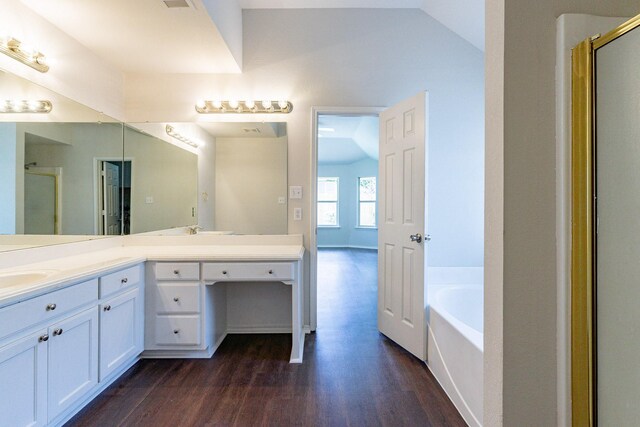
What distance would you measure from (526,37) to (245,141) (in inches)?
93.7

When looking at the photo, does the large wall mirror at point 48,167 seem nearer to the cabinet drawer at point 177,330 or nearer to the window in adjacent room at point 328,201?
the cabinet drawer at point 177,330

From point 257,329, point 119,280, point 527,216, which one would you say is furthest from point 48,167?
point 527,216

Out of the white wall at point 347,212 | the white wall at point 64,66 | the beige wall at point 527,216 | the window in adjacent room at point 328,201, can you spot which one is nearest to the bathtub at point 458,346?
the beige wall at point 527,216

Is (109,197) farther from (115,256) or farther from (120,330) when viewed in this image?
(120,330)

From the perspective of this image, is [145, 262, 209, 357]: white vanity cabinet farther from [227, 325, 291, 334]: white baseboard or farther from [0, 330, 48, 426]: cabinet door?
[0, 330, 48, 426]: cabinet door

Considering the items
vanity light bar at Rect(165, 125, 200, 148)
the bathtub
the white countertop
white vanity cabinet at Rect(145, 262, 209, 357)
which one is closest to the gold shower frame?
the bathtub

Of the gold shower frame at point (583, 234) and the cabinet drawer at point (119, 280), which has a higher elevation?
the gold shower frame at point (583, 234)

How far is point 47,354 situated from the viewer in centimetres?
145

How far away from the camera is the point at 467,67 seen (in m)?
2.75

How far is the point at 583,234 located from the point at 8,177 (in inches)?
99.6

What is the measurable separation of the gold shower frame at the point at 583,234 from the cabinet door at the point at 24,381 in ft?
6.43

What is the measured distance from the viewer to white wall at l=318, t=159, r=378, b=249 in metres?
8.30

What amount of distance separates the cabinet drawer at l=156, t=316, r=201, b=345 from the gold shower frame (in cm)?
216

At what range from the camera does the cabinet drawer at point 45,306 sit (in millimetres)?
1274
